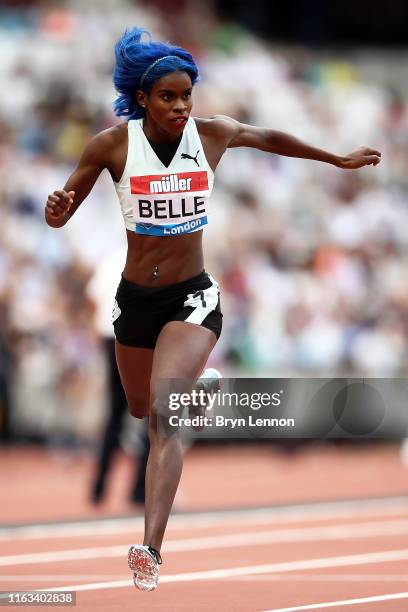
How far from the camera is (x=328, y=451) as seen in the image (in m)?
16.1

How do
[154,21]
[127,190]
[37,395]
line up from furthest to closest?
[154,21] < [37,395] < [127,190]

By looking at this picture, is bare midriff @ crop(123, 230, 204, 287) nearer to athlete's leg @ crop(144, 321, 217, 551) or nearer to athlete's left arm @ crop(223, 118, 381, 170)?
athlete's leg @ crop(144, 321, 217, 551)

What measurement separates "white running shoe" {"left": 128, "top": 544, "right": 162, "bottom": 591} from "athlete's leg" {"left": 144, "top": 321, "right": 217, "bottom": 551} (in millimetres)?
89

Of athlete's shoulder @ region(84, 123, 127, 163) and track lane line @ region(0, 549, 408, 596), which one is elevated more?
athlete's shoulder @ region(84, 123, 127, 163)

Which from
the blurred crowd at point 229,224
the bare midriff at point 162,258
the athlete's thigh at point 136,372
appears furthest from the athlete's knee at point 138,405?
the blurred crowd at point 229,224

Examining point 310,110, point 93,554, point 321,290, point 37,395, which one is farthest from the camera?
point 310,110

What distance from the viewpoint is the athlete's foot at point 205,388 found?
606cm

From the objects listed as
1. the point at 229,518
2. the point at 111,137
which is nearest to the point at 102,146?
the point at 111,137

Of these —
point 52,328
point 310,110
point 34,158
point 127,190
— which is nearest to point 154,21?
point 310,110

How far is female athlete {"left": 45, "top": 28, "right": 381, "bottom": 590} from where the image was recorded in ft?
19.2

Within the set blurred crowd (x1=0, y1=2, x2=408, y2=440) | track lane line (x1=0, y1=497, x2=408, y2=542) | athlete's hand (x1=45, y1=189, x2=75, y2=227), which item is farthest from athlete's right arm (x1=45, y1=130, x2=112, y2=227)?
blurred crowd (x1=0, y1=2, x2=408, y2=440)

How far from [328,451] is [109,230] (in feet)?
12.4

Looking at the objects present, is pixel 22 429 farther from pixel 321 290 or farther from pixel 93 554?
pixel 93 554

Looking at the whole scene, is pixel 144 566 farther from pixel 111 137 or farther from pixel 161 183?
pixel 111 137
